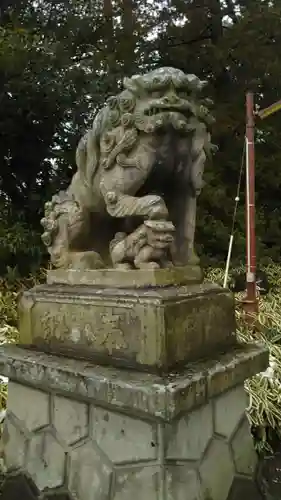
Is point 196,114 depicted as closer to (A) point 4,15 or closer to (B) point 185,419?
(B) point 185,419

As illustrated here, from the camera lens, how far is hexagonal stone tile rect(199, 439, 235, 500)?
1.27 metres

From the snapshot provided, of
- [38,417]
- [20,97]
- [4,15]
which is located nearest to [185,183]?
[38,417]

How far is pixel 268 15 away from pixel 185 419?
14.0ft

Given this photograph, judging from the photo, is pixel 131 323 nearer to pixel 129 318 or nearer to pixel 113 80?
pixel 129 318

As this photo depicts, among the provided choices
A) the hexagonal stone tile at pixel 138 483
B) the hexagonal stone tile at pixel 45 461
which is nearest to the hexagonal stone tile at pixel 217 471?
the hexagonal stone tile at pixel 138 483

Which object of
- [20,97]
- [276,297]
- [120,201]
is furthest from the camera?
[276,297]

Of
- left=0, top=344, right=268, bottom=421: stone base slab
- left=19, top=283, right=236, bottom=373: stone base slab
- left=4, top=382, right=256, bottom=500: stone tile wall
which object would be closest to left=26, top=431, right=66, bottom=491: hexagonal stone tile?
left=4, top=382, right=256, bottom=500: stone tile wall

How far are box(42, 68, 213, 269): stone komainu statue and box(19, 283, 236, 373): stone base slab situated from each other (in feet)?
0.39

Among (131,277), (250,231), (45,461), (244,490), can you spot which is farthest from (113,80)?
(244,490)

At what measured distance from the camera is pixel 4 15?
4.04 m

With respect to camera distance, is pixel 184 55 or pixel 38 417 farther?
pixel 184 55

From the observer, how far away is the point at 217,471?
1328 millimetres

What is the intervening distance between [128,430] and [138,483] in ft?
0.45

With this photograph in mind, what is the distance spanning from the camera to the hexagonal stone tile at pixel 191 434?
1170mm
